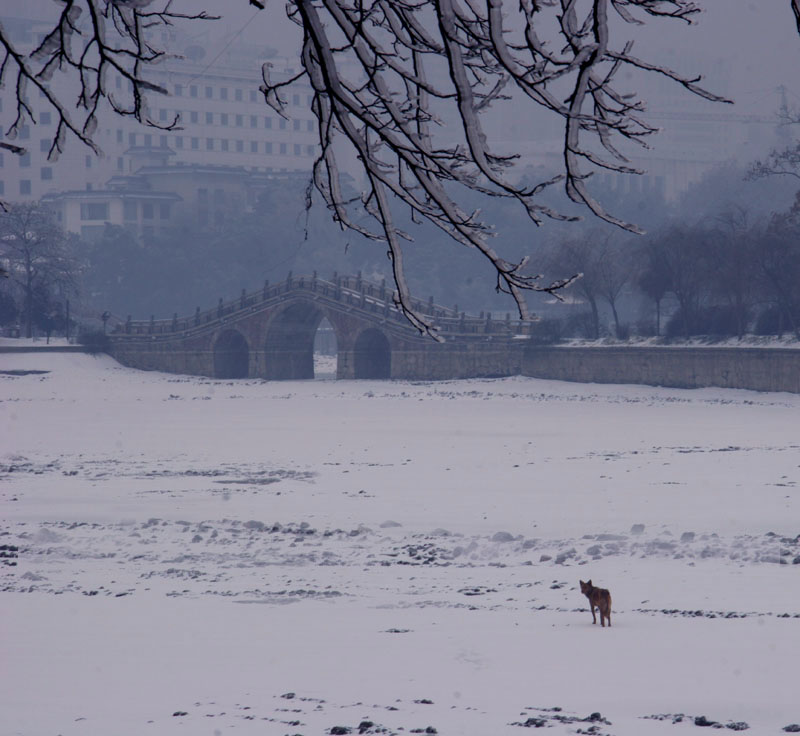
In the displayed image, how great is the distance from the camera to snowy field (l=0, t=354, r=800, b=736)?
9.30 meters

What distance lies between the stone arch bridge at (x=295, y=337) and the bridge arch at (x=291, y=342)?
58 mm

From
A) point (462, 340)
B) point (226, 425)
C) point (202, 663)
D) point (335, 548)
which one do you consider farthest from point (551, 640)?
point (462, 340)

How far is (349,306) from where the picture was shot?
250ft

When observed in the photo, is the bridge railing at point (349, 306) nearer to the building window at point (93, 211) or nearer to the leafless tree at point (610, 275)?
the leafless tree at point (610, 275)

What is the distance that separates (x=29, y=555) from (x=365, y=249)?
99.7m

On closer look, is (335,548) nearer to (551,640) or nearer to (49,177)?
(551,640)

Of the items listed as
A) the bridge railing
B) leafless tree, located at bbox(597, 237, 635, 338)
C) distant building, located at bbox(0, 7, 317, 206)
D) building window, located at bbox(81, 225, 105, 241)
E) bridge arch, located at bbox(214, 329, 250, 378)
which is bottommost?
bridge arch, located at bbox(214, 329, 250, 378)

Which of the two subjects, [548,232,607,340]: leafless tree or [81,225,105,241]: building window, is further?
[81,225,105,241]: building window

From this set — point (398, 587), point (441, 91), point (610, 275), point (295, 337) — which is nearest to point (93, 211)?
point (295, 337)

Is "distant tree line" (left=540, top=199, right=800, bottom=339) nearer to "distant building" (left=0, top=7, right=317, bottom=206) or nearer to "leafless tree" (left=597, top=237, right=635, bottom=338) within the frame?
"leafless tree" (left=597, top=237, right=635, bottom=338)

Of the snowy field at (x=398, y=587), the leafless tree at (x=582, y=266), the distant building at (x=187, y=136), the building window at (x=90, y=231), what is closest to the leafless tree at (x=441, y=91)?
the snowy field at (x=398, y=587)

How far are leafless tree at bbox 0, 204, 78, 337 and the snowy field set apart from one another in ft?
163

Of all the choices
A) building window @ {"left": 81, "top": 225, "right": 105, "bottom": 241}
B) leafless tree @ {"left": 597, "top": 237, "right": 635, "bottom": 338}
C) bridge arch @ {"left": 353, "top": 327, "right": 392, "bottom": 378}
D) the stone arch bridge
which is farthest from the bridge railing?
building window @ {"left": 81, "top": 225, "right": 105, "bottom": 241}

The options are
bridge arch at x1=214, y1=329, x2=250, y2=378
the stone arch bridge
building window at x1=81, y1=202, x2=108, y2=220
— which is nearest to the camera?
the stone arch bridge
